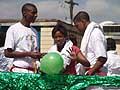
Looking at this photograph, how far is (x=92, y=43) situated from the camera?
5008 millimetres

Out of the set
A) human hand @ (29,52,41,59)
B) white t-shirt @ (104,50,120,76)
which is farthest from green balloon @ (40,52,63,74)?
white t-shirt @ (104,50,120,76)

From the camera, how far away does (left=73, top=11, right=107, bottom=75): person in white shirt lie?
16.0ft

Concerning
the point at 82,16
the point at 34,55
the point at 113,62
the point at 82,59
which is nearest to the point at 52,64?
the point at 82,59

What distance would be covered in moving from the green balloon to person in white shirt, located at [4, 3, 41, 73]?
0.63m

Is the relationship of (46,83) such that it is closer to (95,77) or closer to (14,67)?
(95,77)

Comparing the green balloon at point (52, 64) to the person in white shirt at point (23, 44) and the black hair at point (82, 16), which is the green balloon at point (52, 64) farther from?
the black hair at point (82, 16)

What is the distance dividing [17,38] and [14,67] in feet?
1.17

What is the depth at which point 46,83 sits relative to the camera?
432cm

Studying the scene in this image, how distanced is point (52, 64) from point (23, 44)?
0.92 m

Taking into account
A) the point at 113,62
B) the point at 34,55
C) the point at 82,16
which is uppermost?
the point at 82,16

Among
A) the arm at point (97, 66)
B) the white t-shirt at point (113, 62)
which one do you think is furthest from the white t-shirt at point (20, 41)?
the white t-shirt at point (113, 62)

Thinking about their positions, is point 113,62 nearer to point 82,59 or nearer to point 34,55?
Result: point 82,59

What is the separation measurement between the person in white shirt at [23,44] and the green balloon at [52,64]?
63cm

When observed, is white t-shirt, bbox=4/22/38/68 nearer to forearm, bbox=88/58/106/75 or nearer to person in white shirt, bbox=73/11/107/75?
person in white shirt, bbox=73/11/107/75
